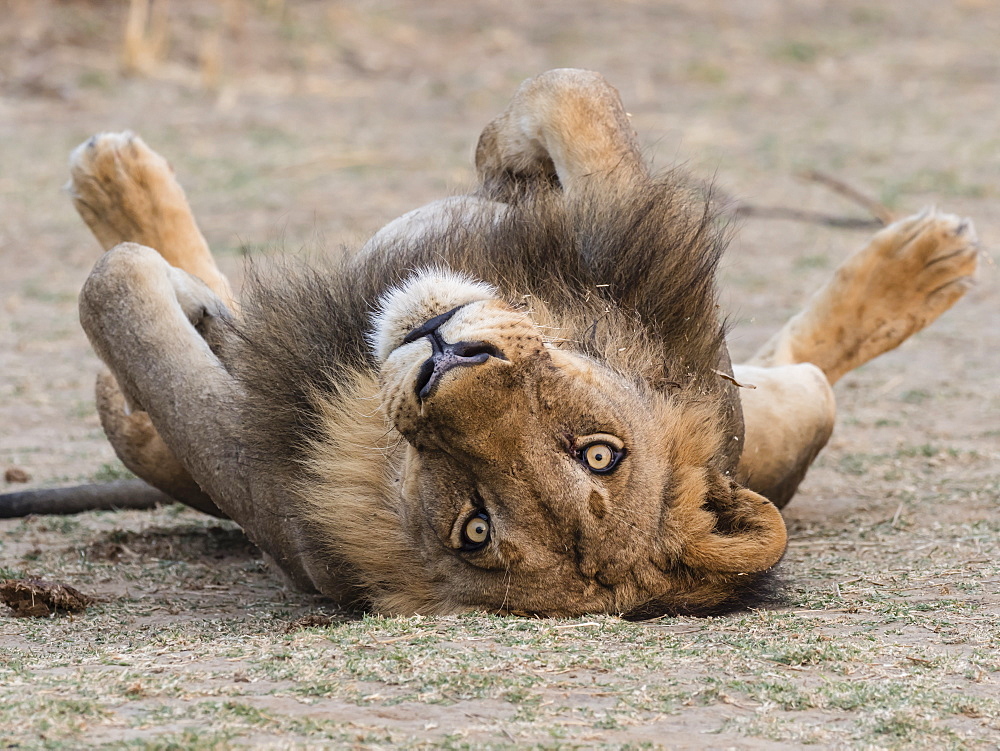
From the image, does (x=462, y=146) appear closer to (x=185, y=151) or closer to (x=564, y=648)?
(x=185, y=151)

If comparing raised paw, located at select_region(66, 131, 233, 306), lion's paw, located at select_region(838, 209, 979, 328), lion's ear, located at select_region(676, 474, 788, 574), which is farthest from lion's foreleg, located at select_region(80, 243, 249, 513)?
lion's paw, located at select_region(838, 209, 979, 328)

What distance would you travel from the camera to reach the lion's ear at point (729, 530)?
9.33 feet

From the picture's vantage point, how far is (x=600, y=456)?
2.67 meters

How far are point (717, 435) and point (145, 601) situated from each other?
4.60ft

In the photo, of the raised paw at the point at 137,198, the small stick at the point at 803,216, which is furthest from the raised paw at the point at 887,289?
the small stick at the point at 803,216

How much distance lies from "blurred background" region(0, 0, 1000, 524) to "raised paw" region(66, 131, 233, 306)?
0.86 metres

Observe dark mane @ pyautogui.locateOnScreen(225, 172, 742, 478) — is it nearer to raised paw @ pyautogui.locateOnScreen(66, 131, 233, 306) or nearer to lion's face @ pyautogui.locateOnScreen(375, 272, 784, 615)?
lion's face @ pyautogui.locateOnScreen(375, 272, 784, 615)

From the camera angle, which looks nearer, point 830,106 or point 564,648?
point 564,648

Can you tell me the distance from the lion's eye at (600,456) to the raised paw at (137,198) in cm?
183

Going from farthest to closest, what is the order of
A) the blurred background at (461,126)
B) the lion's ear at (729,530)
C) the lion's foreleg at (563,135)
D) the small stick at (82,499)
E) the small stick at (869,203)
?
1. the small stick at (869,203)
2. the blurred background at (461,126)
3. the small stick at (82,499)
4. the lion's foreleg at (563,135)
5. the lion's ear at (729,530)

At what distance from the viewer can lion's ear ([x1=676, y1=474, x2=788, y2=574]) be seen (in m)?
2.84

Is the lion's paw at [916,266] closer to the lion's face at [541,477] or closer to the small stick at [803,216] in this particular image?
the lion's face at [541,477]

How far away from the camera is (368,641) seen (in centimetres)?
247

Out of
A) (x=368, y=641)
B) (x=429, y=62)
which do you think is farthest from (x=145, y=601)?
(x=429, y=62)
